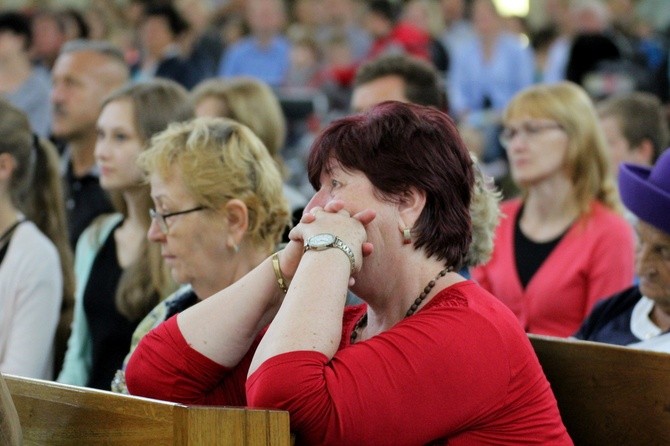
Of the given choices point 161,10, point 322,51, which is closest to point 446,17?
point 322,51

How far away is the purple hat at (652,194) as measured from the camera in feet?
9.45

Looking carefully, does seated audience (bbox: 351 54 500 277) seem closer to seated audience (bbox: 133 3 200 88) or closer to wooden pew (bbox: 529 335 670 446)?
wooden pew (bbox: 529 335 670 446)

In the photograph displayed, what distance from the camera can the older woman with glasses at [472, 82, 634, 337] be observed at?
4.04m

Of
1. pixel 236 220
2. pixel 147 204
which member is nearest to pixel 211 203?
pixel 236 220

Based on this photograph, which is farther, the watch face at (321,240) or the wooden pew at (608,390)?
the wooden pew at (608,390)

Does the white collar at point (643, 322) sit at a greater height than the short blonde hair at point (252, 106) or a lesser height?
greater

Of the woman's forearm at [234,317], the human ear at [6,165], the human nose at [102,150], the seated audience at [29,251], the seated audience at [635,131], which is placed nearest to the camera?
the woman's forearm at [234,317]

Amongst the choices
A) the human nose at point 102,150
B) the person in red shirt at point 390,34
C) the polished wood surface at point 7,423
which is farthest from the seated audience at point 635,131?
the person in red shirt at point 390,34

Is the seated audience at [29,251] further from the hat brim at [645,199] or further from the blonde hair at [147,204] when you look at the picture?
the hat brim at [645,199]

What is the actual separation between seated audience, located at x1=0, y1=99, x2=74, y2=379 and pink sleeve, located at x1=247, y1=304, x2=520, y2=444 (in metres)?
1.71

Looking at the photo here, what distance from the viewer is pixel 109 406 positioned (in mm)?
2037

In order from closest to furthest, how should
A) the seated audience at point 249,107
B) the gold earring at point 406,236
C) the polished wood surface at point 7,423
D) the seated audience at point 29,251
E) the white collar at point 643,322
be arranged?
1. the polished wood surface at point 7,423
2. the gold earring at point 406,236
3. the white collar at point 643,322
4. the seated audience at point 29,251
5. the seated audience at point 249,107

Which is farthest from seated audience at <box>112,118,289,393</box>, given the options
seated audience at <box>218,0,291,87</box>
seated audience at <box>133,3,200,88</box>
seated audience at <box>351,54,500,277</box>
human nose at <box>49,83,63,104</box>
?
seated audience at <box>218,0,291,87</box>

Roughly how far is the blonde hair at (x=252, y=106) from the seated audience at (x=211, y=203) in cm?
Result: 138
